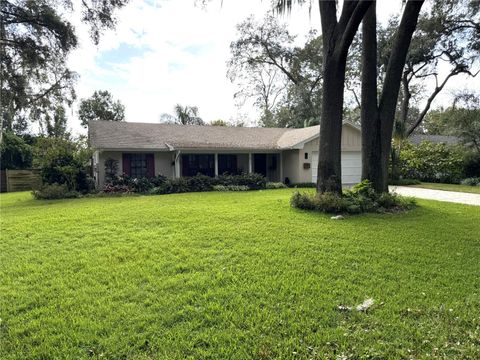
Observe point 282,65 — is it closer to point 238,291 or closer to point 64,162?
point 64,162

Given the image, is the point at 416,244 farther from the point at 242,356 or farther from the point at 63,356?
the point at 63,356

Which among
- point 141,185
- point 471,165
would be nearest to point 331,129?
point 141,185

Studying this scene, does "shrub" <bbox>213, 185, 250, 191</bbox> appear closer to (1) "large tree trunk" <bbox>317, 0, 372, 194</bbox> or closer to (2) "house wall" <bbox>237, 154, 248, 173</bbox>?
(2) "house wall" <bbox>237, 154, 248, 173</bbox>

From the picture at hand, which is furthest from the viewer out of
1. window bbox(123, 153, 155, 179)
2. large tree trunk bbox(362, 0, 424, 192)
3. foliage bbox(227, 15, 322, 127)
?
foliage bbox(227, 15, 322, 127)

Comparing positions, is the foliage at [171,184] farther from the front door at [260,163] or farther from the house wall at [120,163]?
the front door at [260,163]

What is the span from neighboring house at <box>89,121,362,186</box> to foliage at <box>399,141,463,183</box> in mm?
3282

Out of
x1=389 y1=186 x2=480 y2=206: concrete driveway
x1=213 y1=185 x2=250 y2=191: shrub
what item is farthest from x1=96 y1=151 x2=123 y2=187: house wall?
x1=389 y1=186 x2=480 y2=206: concrete driveway

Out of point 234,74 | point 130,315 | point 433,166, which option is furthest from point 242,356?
point 234,74

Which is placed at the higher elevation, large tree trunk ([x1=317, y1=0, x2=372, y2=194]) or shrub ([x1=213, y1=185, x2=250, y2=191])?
large tree trunk ([x1=317, y1=0, x2=372, y2=194])

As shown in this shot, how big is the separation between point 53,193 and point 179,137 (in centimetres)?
697

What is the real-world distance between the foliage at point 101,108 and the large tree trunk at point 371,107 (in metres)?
32.5

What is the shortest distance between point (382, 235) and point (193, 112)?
122ft

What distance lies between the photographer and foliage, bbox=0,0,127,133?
12.1 m

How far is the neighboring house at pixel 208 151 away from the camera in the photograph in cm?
1528
